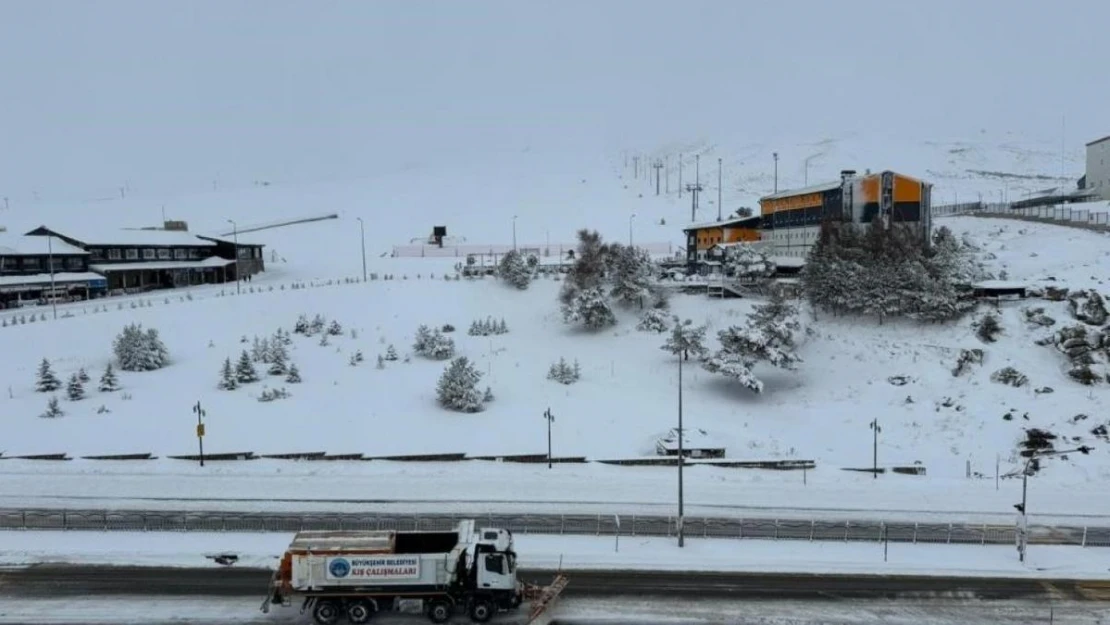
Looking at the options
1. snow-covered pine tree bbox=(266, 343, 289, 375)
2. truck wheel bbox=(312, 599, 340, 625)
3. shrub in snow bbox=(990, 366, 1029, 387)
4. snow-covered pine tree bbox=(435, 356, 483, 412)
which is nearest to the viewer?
truck wheel bbox=(312, 599, 340, 625)

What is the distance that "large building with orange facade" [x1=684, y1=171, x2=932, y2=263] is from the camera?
53375 mm

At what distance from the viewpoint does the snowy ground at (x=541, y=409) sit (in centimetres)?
2988

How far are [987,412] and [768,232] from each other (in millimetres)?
30302

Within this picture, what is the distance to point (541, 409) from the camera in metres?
37.7

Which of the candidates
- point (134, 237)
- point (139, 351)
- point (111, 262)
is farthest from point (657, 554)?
point (134, 237)

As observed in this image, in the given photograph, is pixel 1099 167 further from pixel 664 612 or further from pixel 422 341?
pixel 664 612

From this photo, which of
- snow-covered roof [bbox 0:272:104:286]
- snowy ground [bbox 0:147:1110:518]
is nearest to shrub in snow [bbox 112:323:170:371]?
snowy ground [bbox 0:147:1110:518]

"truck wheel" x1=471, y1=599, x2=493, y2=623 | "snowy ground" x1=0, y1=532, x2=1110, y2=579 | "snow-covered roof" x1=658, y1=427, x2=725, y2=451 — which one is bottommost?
"snowy ground" x1=0, y1=532, x2=1110, y2=579

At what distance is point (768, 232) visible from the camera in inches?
2525

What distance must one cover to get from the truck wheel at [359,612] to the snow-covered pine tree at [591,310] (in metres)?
30.9

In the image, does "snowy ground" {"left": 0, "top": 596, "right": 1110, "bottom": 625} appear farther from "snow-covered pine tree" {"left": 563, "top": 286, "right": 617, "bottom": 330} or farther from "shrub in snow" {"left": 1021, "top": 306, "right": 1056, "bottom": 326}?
"snow-covered pine tree" {"left": 563, "top": 286, "right": 617, "bottom": 330}

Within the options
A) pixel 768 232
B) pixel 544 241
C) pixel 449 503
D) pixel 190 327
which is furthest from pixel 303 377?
pixel 544 241

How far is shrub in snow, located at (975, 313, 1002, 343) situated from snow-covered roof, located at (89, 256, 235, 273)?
188ft

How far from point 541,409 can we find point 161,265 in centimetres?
4379
